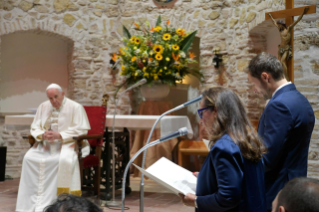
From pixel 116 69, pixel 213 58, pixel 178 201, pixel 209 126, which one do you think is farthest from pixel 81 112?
pixel 209 126

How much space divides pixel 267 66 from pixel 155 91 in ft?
14.7

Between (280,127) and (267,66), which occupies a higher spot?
(267,66)

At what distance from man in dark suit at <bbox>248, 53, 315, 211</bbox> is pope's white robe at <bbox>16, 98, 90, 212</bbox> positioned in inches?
118

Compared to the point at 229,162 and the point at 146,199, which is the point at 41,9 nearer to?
the point at 146,199

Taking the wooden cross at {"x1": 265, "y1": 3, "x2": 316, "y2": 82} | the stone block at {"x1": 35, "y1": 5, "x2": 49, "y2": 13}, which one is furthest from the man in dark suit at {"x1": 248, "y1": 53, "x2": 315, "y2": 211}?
the stone block at {"x1": 35, "y1": 5, "x2": 49, "y2": 13}

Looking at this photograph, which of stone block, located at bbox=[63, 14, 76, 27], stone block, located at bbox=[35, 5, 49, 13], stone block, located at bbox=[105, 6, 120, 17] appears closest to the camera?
stone block, located at bbox=[35, 5, 49, 13]

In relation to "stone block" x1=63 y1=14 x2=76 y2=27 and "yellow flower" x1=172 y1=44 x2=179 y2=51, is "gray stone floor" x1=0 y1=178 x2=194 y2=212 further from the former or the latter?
"stone block" x1=63 y1=14 x2=76 y2=27

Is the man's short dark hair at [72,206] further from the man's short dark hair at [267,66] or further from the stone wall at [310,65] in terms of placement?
the stone wall at [310,65]

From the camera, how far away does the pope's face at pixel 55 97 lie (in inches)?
192

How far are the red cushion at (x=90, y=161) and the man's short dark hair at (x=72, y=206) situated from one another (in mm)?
3852

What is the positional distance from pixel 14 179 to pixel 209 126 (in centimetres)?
567

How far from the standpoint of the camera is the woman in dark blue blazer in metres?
1.71

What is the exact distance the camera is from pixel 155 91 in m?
6.56

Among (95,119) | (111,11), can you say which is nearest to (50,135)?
(95,119)
